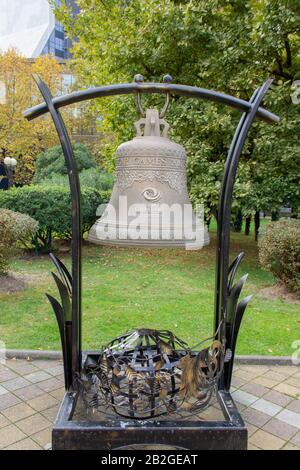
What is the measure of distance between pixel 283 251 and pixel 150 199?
397 centimetres

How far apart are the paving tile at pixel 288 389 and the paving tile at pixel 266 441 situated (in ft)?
2.17

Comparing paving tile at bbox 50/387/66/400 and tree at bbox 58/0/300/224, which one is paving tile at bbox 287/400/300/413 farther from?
tree at bbox 58/0/300/224

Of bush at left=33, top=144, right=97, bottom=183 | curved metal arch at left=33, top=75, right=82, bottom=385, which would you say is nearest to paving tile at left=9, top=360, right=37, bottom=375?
curved metal arch at left=33, top=75, right=82, bottom=385

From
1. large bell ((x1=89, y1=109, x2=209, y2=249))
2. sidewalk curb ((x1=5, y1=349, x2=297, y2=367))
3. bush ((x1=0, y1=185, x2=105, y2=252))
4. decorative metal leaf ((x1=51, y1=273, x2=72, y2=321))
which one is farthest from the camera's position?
bush ((x1=0, y1=185, x2=105, y2=252))

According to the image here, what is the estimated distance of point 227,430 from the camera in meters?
1.97

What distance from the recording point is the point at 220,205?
2490mm

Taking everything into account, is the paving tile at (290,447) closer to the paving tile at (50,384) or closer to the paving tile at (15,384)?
the paving tile at (50,384)

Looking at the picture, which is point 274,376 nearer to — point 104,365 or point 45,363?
point 104,365

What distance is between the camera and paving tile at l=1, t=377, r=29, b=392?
301cm

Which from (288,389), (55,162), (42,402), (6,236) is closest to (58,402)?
(42,402)

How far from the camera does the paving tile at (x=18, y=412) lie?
2604 millimetres

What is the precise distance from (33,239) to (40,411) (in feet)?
20.8

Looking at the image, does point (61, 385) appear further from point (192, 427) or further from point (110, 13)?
point (110, 13)
